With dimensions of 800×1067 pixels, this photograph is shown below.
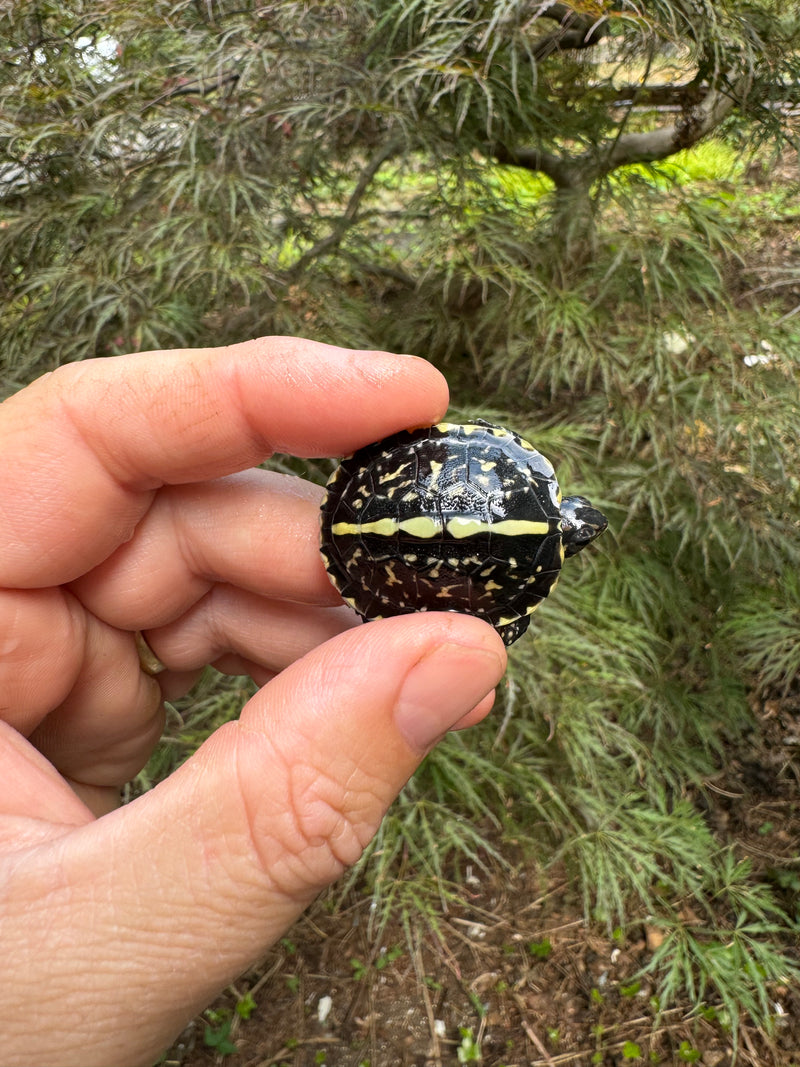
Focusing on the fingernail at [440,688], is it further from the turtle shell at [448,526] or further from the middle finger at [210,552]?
the middle finger at [210,552]

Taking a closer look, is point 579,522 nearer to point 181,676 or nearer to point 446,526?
point 446,526

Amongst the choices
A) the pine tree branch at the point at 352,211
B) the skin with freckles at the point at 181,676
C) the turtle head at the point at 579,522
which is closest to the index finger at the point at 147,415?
the skin with freckles at the point at 181,676

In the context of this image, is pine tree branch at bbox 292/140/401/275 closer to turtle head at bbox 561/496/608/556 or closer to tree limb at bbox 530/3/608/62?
tree limb at bbox 530/3/608/62

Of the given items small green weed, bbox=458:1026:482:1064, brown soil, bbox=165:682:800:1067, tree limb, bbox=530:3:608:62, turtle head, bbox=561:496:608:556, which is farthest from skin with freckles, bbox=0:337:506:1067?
tree limb, bbox=530:3:608:62

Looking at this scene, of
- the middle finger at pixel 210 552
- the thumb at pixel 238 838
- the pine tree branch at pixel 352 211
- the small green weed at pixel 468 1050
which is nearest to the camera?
the thumb at pixel 238 838

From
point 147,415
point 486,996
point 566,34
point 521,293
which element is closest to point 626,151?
point 566,34

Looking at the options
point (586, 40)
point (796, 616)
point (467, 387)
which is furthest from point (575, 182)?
point (796, 616)
